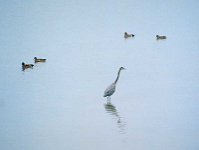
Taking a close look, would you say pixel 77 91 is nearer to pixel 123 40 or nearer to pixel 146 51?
pixel 146 51

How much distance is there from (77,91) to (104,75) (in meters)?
2.63

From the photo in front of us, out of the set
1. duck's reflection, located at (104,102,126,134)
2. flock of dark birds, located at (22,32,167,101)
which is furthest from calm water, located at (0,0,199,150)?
flock of dark birds, located at (22,32,167,101)

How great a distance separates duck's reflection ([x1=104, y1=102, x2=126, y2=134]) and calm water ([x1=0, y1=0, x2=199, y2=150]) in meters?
0.02

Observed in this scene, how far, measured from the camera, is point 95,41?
1077 inches

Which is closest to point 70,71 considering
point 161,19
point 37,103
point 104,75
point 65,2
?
point 104,75

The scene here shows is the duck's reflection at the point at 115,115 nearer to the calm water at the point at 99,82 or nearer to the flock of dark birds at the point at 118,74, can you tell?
the calm water at the point at 99,82

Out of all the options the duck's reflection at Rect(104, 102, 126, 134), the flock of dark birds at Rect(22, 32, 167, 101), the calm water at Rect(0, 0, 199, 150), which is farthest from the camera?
the flock of dark birds at Rect(22, 32, 167, 101)

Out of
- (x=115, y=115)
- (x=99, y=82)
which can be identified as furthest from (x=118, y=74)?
(x=115, y=115)

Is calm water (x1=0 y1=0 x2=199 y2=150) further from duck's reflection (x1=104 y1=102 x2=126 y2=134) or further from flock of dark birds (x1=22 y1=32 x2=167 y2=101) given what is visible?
flock of dark birds (x1=22 y1=32 x2=167 y2=101)

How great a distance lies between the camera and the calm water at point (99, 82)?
37.7ft

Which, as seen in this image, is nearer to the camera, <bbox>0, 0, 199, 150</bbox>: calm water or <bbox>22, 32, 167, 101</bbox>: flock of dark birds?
<bbox>0, 0, 199, 150</bbox>: calm water

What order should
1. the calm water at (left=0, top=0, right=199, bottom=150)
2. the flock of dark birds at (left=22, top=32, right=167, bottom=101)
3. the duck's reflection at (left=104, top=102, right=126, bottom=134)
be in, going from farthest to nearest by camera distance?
1. the flock of dark birds at (left=22, top=32, right=167, bottom=101)
2. the duck's reflection at (left=104, top=102, right=126, bottom=134)
3. the calm water at (left=0, top=0, right=199, bottom=150)

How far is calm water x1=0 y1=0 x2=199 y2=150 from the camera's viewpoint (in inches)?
452

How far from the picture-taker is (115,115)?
13180 mm
